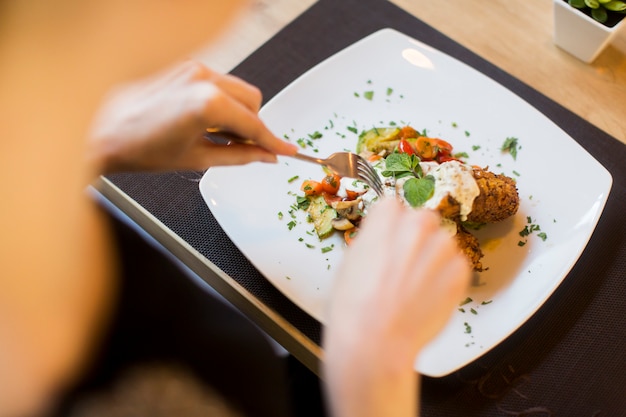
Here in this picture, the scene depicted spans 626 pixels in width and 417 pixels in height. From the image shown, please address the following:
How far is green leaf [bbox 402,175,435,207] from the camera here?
1.30 m

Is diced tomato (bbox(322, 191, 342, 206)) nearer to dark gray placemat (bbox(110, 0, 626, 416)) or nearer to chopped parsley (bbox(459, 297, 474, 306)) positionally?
dark gray placemat (bbox(110, 0, 626, 416))

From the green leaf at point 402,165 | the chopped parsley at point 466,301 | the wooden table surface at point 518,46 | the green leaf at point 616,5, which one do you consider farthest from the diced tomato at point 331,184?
the green leaf at point 616,5

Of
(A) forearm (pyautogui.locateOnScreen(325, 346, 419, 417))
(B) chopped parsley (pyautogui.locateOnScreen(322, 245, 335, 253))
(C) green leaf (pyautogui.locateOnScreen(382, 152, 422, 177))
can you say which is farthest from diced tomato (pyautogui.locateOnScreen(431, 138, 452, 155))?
(A) forearm (pyautogui.locateOnScreen(325, 346, 419, 417))

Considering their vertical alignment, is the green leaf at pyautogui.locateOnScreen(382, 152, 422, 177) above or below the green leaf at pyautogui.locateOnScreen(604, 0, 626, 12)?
below

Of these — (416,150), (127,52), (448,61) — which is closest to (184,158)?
(127,52)

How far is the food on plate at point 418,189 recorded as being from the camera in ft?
4.24

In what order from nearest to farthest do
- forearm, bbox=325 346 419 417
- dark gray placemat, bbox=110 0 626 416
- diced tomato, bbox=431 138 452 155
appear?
forearm, bbox=325 346 419 417, dark gray placemat, bbox=110 0 626 416, diced tomato, bbox=431 138 452 155

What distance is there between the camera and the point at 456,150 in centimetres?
151

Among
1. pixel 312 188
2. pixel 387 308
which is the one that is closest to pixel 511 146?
pixel 312 188

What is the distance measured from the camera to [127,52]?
0.59 meters

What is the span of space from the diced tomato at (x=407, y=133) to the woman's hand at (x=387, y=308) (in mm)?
672

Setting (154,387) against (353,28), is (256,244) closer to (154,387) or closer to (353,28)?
(154,387)

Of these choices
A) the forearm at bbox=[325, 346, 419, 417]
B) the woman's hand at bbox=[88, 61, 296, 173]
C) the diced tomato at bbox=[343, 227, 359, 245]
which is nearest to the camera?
the forearm at bbox=[325, 346, 419, 417]

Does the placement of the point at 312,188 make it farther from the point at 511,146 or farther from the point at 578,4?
the point at 578,4
